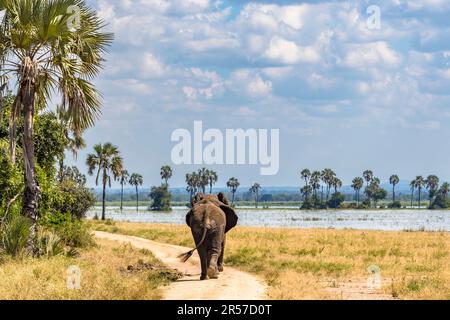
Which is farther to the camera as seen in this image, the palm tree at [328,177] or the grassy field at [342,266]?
the palm tree at [328,177]

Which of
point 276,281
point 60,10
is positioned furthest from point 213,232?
point 60,10

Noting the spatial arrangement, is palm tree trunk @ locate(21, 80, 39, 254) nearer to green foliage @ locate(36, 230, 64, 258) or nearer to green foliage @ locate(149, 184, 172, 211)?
green foliage @ locate(36, 230, 64, 258)

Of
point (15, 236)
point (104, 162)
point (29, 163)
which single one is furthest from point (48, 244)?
point (104, 162)

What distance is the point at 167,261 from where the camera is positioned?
26.5m

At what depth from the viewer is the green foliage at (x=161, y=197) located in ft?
556

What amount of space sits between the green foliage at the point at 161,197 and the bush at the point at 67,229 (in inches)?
5462

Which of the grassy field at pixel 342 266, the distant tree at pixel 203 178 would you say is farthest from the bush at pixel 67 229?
the distant tree at pixel 203 178

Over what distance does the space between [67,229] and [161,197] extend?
141645mm

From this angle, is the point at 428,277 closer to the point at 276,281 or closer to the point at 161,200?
the point at 276,281

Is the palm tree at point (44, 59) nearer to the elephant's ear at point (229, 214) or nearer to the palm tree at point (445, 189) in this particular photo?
the elephant's ear at point (229, 214)

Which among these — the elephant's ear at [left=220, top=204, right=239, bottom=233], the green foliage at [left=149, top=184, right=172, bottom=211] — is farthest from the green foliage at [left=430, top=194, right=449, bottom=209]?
the elephant's ear at [left=220, top=204, right=239, bottom=233]

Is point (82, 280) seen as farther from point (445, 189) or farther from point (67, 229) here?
point (445, 189)

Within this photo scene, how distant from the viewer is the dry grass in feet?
50.0

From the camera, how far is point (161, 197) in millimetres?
169500
